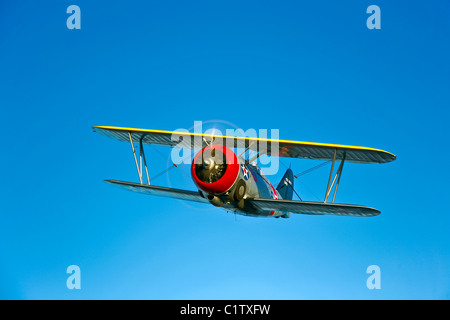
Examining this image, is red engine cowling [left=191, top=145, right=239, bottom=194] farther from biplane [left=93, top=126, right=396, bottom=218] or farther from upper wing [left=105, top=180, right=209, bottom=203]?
upper wing [left=105, top=180, right=209, bottom=203]

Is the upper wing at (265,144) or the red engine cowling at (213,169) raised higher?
the upper wing at (265,144)

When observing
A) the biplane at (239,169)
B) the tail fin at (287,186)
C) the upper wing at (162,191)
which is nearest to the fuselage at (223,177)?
the biplane at (239,169)

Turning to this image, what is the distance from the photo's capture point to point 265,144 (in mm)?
17906

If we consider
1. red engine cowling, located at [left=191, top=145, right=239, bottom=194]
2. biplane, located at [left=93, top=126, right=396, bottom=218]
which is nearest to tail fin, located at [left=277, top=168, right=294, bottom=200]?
biplane, located at [left=93, top=126, right=396, bottom=218]

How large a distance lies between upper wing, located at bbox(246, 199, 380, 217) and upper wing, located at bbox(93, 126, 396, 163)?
194 cm

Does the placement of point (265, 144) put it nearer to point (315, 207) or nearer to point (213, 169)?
point (213, 169)

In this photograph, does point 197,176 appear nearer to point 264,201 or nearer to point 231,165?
point 231,165

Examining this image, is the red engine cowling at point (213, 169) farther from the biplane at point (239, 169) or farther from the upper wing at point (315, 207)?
the upper wing at point (315, 207)

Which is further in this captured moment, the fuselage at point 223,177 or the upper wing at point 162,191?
the upper wing at point 162,191

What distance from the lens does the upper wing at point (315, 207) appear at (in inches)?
656

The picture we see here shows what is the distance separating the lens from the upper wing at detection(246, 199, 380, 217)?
1667 centimetres

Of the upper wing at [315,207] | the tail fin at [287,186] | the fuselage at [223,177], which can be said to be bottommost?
the upper wing at [315,207]

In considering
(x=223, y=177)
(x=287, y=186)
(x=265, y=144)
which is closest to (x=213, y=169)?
(x=223, y=177)
